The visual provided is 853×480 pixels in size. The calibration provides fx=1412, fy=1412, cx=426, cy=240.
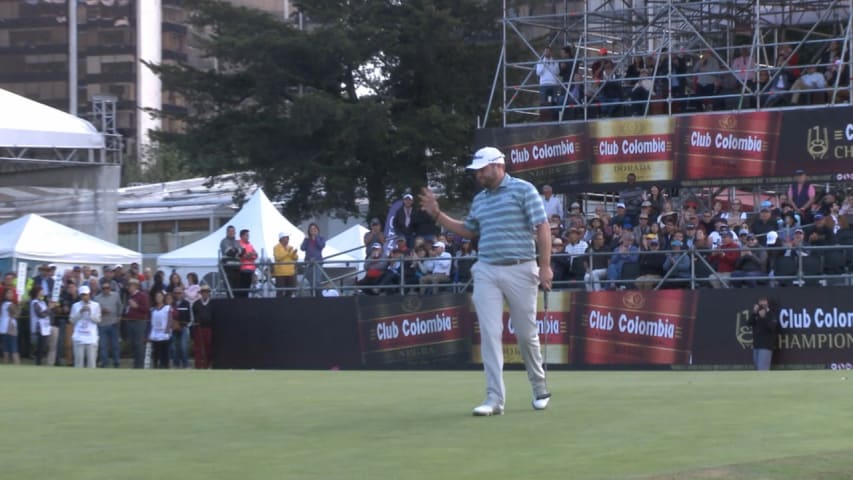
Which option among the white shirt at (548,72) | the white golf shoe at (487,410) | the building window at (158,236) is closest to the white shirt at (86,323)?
the white shirt at (548,72)

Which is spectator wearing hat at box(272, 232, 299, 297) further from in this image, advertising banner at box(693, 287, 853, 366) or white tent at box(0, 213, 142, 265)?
white tent at box(0, 213, 142, 265)

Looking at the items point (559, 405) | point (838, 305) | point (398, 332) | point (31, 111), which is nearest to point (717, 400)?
point (559, 405)

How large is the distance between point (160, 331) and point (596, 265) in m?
8.81

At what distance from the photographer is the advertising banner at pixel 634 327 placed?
22.6 meters

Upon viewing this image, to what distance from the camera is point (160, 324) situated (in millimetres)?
27156

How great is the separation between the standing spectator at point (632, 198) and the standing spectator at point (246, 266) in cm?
708

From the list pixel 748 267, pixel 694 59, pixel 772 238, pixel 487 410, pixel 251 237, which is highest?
pixel 694 59

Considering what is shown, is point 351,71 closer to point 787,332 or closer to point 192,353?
point 192,353

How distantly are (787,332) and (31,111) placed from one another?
2000 centimetres

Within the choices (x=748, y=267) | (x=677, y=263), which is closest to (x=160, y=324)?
(x=677, y=263)

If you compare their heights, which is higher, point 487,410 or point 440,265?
point 440,265

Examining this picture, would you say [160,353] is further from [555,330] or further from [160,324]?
[555,330]

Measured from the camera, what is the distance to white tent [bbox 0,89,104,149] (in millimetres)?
33062

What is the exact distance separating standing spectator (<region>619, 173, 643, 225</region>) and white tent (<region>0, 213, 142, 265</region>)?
13.0 m
